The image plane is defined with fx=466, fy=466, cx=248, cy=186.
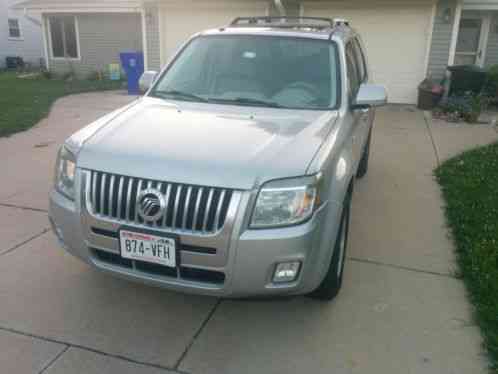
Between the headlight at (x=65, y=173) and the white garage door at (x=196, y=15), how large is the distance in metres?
10.5

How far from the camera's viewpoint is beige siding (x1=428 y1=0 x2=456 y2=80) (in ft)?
37.1

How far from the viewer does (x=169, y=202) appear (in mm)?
2557

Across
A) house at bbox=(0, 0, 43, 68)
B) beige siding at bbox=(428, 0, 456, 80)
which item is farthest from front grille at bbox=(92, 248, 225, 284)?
house at bbox=(0, 0, 43, 68)

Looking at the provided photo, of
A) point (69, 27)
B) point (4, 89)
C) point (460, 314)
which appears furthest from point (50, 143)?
point (69, 27)

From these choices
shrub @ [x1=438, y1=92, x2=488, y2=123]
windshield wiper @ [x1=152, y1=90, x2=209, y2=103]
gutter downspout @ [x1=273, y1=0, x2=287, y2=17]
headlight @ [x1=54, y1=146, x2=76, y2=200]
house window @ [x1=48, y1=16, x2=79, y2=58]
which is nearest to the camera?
headlight @ [x1=54, y1=146, x2=76, y2=200]

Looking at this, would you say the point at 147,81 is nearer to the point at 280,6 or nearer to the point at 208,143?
the point at 208,143

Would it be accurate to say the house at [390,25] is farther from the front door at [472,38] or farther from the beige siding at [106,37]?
the beige siding at [106,37]

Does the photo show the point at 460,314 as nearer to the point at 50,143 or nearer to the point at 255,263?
the point at 255,263

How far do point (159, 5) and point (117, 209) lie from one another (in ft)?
39.2

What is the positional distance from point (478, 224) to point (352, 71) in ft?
6.23

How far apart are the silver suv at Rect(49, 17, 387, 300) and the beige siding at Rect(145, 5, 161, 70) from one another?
443 inches

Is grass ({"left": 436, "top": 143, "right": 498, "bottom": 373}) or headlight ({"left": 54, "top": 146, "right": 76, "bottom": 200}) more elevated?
headlight ({"left": 54, "top": 146, "right": 76, "bottom": 200})

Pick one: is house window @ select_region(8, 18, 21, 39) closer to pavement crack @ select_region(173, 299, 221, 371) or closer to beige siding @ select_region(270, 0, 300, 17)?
beige siding @ select_region(270, 0, 300, 17)

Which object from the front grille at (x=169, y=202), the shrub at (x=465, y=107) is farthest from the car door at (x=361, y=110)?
the shrub at (x=465, y=107)
